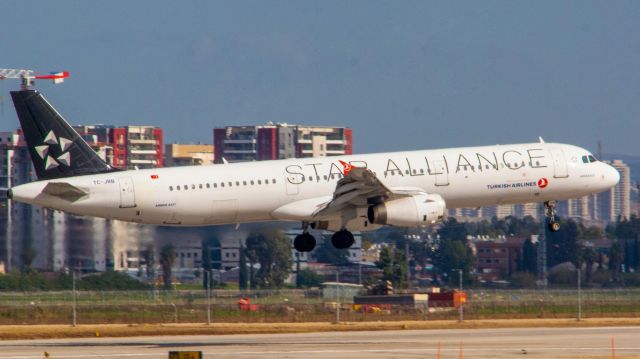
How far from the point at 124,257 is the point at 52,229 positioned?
503cm

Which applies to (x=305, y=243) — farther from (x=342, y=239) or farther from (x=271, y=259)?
(x=271, y=259)

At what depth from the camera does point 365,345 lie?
58250 mm

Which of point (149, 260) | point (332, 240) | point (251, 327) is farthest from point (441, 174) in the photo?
point (149, 260)

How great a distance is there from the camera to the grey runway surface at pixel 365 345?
5381 cm

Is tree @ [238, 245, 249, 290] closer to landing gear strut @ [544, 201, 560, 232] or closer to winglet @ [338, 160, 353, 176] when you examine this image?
landing gear strut @ [544, 201, 560, 232]

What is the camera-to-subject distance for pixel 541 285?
365 feet

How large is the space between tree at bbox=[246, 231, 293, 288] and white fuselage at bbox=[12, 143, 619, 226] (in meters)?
22.7

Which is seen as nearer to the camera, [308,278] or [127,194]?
[127,194]

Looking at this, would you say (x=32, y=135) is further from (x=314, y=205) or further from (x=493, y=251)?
(x=493, y=251)

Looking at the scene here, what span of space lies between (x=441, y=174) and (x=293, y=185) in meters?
7.32

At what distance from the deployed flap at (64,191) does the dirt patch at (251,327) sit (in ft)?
29.1

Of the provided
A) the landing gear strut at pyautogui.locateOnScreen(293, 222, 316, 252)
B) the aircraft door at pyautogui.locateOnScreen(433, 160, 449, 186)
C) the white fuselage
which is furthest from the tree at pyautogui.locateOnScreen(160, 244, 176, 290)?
the aircraft door at pyautogui.locateOnScreen(433, 160, 449, 186)

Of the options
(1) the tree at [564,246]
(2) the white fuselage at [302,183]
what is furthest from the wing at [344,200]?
(1) the tree at [564,246]

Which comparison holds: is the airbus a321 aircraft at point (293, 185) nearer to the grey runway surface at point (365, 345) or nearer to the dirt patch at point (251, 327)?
the grey runway surface at point (365, 345)
